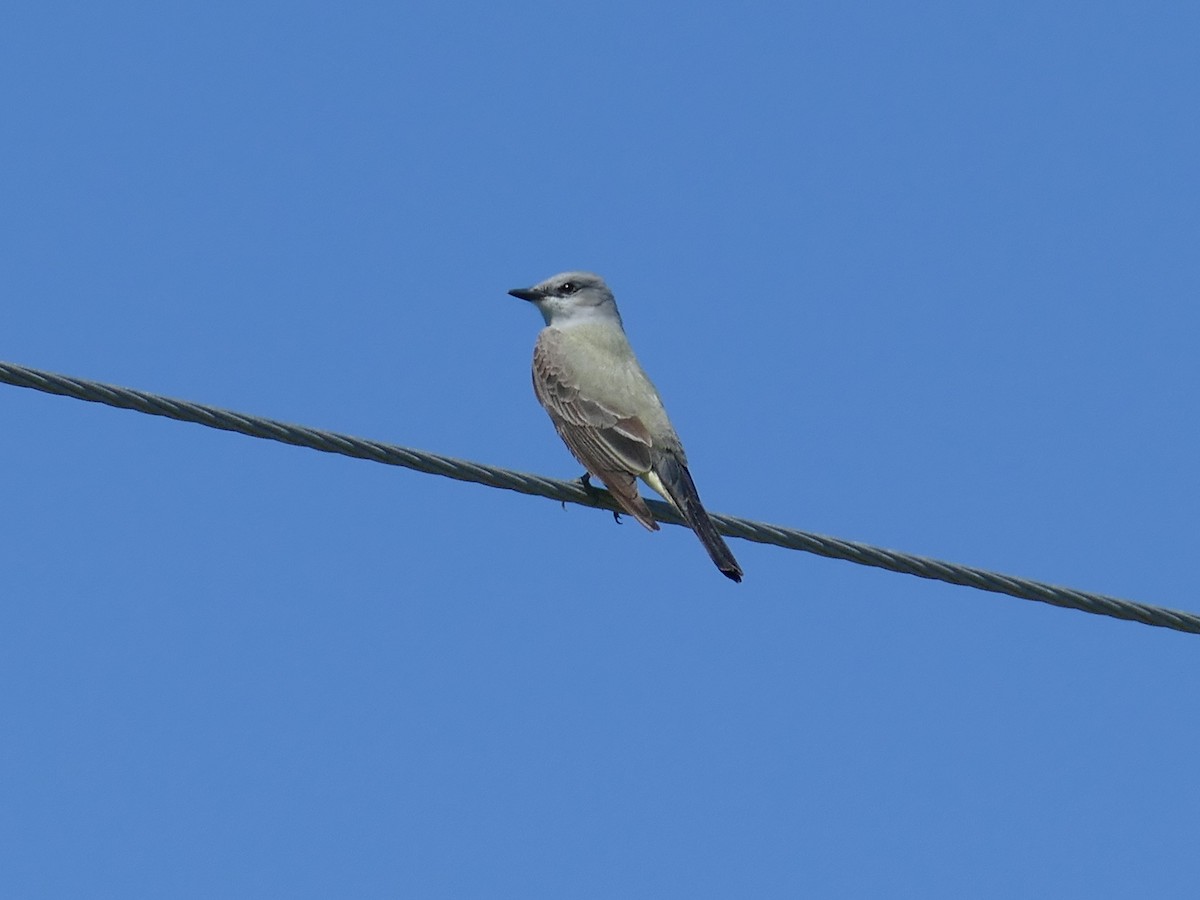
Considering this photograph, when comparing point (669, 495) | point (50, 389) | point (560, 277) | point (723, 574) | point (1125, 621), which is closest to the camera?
point (50, 389)

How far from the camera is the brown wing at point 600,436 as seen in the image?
7835mm

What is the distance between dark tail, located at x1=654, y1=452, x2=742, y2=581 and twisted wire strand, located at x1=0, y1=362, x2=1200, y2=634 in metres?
1.06

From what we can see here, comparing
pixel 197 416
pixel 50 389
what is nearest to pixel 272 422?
pixel 197 416

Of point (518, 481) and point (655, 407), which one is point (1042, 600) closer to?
point (518, 481)

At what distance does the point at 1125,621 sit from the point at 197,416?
10.3 feet

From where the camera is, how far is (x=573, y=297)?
33.2 ft

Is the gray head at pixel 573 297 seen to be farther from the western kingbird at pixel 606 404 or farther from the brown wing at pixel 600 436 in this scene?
the brown wing at pixel 600 436

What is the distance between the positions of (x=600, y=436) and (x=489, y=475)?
248cm

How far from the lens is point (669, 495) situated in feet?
26.1

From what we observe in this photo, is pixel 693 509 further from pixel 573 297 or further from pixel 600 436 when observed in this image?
pixel 573 297

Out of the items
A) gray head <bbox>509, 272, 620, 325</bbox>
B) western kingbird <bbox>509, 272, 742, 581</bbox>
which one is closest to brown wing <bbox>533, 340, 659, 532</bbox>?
western kingbird <bbox>509, 272, 742, 581</bbox>

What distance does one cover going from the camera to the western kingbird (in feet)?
25.6

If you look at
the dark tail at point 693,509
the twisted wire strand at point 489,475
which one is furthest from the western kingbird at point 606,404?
the twisted wire strand at point 489,475

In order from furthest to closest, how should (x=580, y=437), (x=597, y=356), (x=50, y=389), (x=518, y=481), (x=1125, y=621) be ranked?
(x=597, y=356), (x=580, y=437), (x=518, y=481), (x=1125, y=621), (x=50, y=389)
